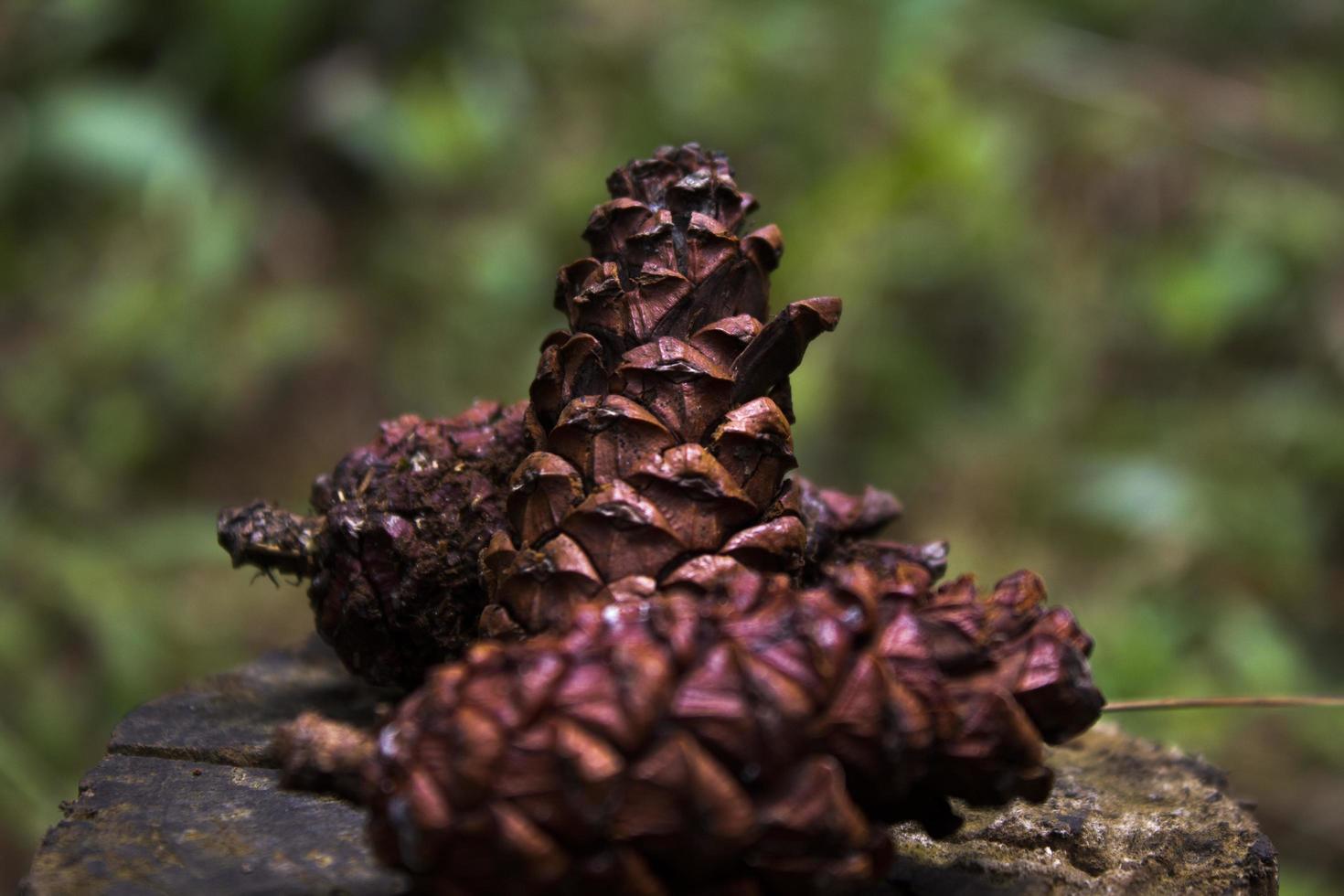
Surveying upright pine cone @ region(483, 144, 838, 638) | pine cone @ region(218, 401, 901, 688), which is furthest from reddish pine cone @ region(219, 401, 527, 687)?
upright pine cone @ region(483, 144, 838, 638)

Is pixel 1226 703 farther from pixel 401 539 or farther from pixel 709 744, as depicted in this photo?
pixel 401 539

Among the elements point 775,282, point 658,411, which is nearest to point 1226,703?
point 658,411

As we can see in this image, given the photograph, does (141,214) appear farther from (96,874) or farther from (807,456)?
(96,874)

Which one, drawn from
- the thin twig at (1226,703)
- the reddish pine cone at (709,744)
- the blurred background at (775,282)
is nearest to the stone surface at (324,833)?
the thin twig at (1226,703)

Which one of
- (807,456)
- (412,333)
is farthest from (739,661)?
(412,333)

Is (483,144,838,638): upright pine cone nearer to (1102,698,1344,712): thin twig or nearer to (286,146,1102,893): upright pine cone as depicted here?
(286,146,1102,893): upright pine cone

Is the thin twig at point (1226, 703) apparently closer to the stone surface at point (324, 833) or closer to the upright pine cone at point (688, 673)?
the stone surface at point (324, 833)
